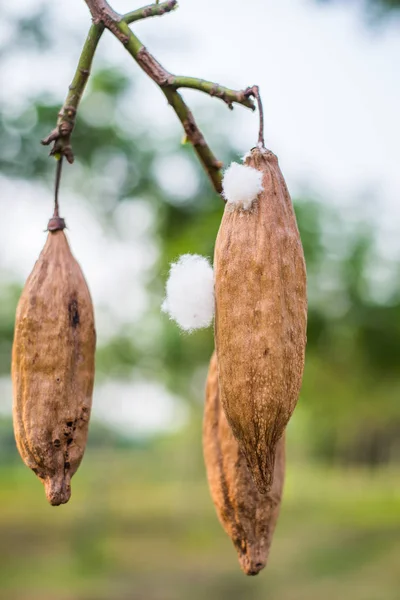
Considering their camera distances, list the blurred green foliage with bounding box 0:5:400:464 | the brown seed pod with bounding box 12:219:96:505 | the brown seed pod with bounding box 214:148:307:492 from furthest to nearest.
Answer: the blurred green foliage with bounding box 0:5:400:464
the brown seed pod with bounding box 12:219:96:505
the brown seed pod with bounding box 214:148:307:492

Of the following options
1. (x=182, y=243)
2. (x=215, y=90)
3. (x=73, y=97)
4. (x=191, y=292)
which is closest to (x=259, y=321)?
(x=191, y=292)

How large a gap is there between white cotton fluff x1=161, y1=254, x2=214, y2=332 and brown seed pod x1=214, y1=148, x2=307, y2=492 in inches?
1.8

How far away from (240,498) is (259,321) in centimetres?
31

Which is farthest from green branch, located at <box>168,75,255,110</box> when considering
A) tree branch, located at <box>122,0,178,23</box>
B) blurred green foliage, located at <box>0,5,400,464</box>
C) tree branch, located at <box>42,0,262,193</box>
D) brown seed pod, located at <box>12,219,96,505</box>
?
blurred green foliage, located at <box>0,5,400,464</box>

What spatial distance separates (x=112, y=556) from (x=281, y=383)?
1161cm

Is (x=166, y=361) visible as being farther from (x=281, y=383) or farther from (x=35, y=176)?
(x=281, y=383)

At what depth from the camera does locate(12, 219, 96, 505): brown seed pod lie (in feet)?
2.96

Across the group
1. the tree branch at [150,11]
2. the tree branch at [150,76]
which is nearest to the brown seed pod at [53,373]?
the tree branch at [150,76]

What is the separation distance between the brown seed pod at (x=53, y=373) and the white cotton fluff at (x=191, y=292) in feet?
0.35

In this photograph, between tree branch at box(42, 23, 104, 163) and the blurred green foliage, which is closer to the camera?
tree branch at box(42, 23, 104, 163)

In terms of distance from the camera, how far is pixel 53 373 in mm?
904

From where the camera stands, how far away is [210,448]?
1032mm

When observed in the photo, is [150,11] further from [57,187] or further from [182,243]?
[182,243]

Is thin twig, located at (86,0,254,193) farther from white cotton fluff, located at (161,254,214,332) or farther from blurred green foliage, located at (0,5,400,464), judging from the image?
blurred green foliage, located at (0,5,400,464)
